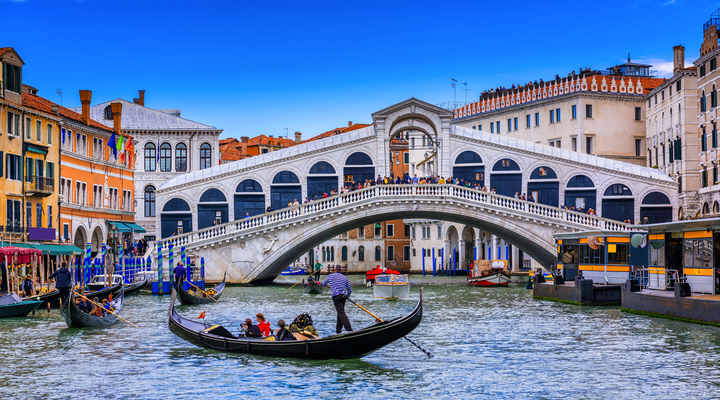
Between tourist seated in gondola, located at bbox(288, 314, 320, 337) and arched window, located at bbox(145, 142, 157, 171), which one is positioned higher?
arched window, located at bbox(145, 142, 157, 171)

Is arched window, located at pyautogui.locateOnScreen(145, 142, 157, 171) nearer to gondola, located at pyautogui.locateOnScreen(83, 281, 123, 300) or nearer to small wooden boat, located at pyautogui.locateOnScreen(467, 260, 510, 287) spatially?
small wooden boat, located at pyautogui.locateOnScreen(467, 260, 510, 287)

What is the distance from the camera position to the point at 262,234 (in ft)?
117

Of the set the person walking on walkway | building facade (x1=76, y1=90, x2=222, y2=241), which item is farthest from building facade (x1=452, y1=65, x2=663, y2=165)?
the person walking on walkway

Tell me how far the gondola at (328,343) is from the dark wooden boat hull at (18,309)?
7947 mm

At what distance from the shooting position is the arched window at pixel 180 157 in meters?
48.8

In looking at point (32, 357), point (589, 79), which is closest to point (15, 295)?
point (32, 357)

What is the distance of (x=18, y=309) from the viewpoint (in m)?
21.9

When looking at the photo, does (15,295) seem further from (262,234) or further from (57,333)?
(262,234)

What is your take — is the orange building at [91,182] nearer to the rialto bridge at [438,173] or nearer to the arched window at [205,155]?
the rialto bridge at [438,173]

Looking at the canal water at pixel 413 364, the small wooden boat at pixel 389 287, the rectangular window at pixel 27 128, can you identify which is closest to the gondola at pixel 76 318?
the canal water at pixel 413 364

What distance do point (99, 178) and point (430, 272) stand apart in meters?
28.1

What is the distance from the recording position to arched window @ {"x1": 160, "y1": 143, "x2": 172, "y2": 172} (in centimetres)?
4869

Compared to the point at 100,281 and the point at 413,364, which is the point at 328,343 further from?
the point at 100,281

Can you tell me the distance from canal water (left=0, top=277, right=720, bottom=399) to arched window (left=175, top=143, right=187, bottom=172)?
26973 mm
